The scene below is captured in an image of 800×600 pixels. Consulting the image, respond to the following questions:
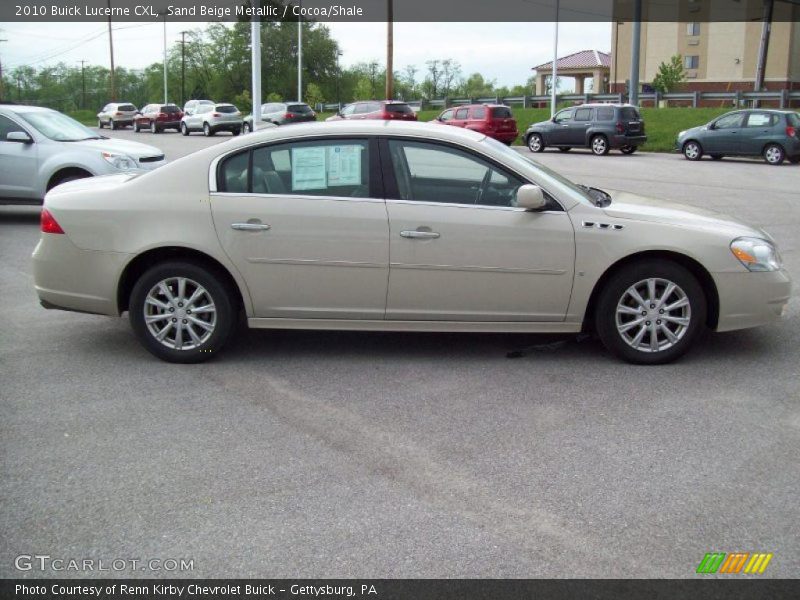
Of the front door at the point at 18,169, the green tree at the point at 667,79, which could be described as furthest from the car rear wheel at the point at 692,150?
the green tree at the point at 667,79

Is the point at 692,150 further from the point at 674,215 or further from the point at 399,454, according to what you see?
the point at 399,454

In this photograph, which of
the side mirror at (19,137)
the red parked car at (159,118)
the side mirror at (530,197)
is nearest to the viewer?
the side mirror at (530,197)

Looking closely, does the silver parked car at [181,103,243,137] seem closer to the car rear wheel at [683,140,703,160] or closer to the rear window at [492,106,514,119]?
the rear window at [492,106,514,119]

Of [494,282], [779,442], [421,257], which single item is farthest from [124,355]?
[779,442]

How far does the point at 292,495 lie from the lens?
13.2ft

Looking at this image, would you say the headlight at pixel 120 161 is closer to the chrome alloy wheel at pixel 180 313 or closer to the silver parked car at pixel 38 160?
the silver parked car at pixel 38 160

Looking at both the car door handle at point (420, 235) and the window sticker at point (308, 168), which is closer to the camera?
the car door handle at point (420, 235)

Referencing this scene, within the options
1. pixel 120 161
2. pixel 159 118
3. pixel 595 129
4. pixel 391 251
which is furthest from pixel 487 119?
pixel 391 251

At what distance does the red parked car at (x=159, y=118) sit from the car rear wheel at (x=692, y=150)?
3349 cm

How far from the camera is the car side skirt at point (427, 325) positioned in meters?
6.00

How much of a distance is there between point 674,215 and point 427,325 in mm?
1885

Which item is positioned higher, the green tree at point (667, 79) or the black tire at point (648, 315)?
the green tree at point (667, 79)

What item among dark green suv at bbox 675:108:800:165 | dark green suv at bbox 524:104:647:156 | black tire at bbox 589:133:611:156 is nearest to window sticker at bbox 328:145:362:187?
dark green suv at bbox 675:108:800:165

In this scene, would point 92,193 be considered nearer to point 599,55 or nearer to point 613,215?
point 613,215
